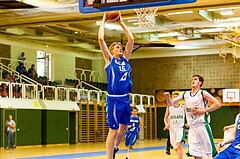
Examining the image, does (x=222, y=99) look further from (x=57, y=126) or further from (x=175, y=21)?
(x=57, y=126)

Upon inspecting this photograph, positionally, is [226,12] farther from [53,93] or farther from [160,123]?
[160,123]

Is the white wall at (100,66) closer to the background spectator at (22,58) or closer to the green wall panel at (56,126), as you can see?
the background spectator at (22,58)

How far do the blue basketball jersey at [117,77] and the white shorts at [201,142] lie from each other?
222cm

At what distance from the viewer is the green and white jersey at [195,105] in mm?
9047

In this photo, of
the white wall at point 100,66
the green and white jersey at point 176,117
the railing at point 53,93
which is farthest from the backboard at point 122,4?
the white wall at point 100,66

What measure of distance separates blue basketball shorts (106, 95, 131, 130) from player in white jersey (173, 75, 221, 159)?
1934mm

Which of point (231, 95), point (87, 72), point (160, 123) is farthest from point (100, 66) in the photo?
point (231, 95)

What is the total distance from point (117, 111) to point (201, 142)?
2.42 m

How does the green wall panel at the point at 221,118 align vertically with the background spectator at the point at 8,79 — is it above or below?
below

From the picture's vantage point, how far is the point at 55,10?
2123 centimetres

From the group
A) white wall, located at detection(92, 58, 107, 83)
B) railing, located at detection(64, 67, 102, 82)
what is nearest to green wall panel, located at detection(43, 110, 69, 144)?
railing, located at detection(64, 67, 102, 82)

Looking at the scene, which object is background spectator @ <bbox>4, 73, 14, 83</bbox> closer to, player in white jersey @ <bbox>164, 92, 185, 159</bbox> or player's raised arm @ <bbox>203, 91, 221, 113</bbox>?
player in white jersey @ <bbox>164, 92, 185, 159</bbox>

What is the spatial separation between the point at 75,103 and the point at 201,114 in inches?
805

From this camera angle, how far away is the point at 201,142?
909 centimetres
